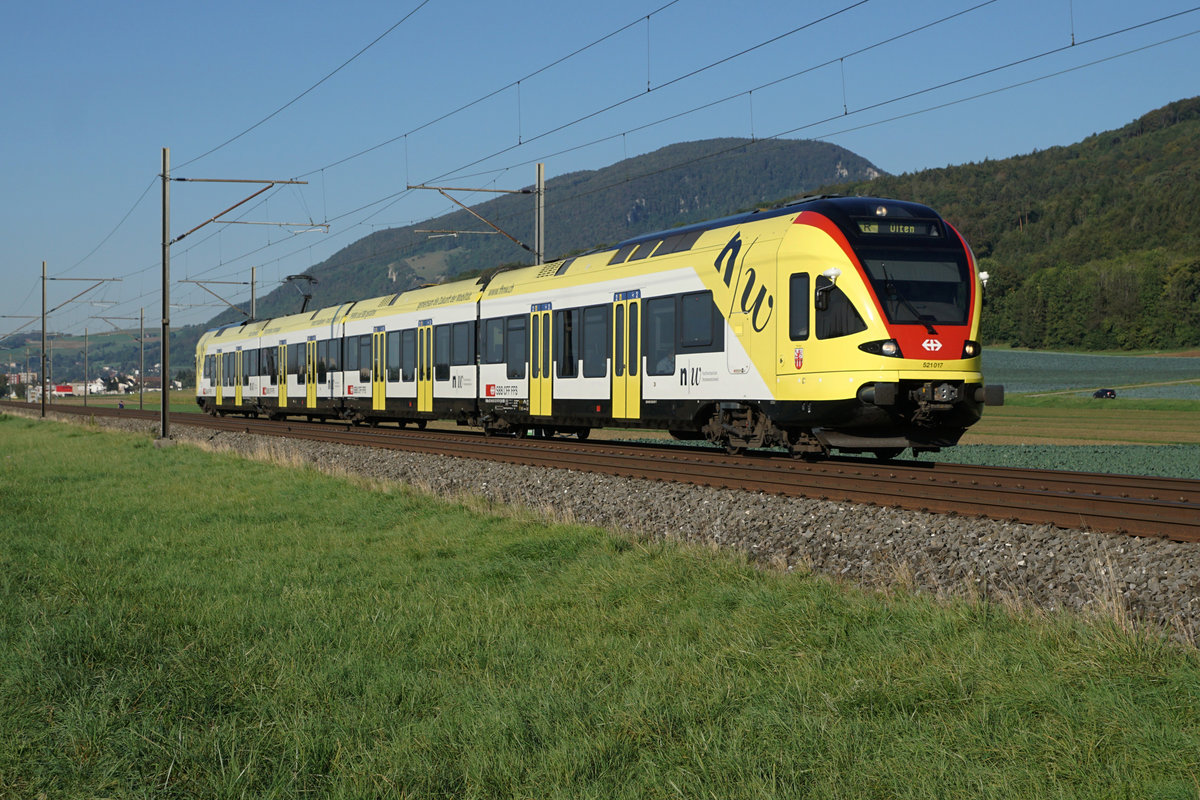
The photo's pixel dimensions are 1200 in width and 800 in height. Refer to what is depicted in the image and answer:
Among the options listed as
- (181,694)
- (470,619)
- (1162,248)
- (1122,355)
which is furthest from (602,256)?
(1162,248)

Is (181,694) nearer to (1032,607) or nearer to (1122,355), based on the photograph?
(1032,607)

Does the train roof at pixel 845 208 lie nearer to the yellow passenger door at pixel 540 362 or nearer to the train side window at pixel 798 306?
the train side window at pixel 798 306

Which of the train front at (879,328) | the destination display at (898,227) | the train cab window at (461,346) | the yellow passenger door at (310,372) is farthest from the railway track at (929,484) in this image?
the yellow passenger door at (310,372)

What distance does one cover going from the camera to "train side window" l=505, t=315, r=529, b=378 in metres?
23.5

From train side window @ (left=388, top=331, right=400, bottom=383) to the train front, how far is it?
55.3 feet

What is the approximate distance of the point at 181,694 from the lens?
6219 millimetres

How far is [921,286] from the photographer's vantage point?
1493cm

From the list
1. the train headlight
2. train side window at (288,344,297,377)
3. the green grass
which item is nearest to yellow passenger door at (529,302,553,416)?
the train headlight

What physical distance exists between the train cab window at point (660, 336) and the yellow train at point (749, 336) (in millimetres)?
35

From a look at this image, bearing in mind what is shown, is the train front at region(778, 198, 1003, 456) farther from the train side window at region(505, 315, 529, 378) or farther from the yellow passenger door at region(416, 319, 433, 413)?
the yellow passenger door at region(416, 319, 433, 413)

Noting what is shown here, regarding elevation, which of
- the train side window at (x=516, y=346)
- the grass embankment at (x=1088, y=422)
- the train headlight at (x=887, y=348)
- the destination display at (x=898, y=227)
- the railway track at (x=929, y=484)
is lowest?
the grass embankment at (x=1088, y=422)

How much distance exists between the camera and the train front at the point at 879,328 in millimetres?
14555

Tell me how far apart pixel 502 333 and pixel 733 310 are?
8.69 meters

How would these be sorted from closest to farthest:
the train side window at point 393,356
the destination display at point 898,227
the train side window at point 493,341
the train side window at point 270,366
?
the destination display at point 898,227 → the train side window at point 493,341 → the train side window at point 393,356 → the train side window at point 270,366
